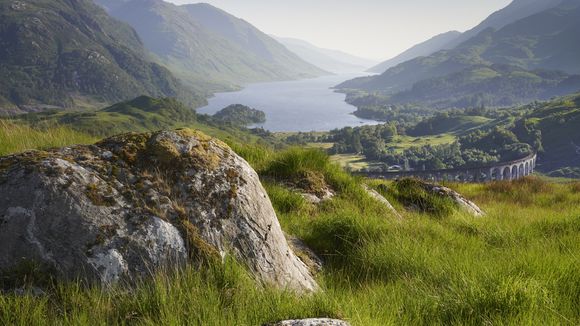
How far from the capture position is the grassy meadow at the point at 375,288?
342 centimetres

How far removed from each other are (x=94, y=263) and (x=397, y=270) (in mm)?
3615

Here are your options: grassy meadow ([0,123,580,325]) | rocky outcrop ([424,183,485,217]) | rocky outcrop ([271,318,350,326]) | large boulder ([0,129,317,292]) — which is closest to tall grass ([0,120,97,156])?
large boulder ([0,129,317,292])

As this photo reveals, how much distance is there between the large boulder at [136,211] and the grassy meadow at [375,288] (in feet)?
0.92

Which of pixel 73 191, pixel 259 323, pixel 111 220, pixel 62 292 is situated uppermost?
pixel 73 191

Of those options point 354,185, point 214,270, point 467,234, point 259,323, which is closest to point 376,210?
point 354,185

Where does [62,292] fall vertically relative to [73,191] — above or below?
below

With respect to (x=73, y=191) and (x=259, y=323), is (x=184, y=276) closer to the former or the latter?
(x=259, y=323)

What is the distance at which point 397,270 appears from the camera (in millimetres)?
5188

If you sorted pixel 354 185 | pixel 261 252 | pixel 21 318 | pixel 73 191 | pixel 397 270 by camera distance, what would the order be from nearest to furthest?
pixel 21 318, pixel 73 191, pixel 261 252, pixel 397 270, pixel 354 185

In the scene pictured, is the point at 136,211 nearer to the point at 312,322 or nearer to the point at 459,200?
the point at 312,322

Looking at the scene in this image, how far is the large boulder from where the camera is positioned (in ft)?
13.0

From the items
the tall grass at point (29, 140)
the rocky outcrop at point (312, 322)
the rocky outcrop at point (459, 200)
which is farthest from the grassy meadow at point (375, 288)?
the tall grass at point (29, 140)

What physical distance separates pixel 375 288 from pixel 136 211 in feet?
9.49

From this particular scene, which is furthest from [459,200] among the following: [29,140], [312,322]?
[29,140]
